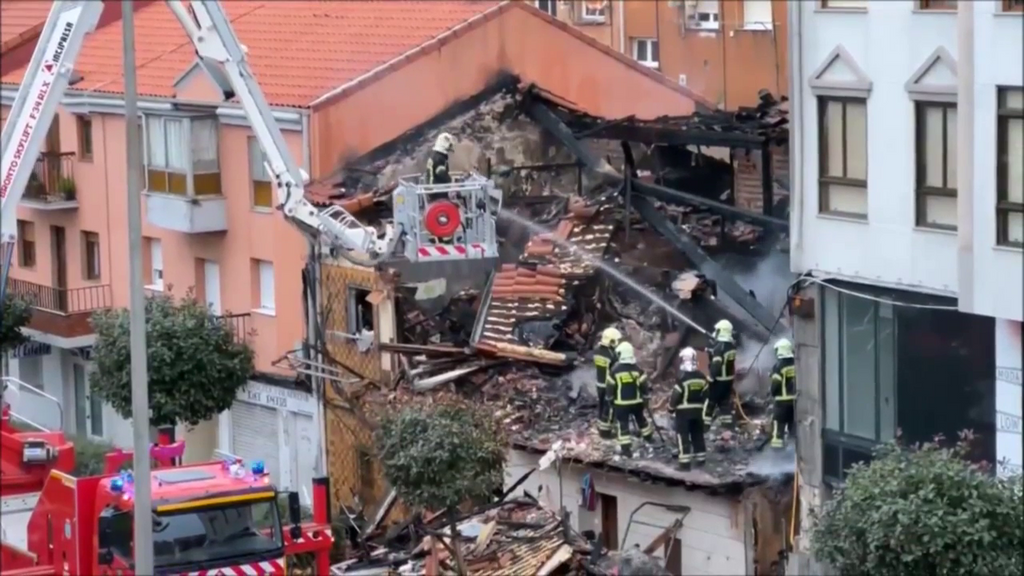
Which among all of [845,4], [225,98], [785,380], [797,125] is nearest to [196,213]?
[225,98]

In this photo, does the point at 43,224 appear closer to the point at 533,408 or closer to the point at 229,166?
the point at 229,166

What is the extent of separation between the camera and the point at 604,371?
2347 centimetres

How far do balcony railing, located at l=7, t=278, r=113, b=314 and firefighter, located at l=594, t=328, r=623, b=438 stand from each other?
14179 millimetres

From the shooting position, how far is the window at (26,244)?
36.9 metres

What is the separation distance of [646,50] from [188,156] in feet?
43.8

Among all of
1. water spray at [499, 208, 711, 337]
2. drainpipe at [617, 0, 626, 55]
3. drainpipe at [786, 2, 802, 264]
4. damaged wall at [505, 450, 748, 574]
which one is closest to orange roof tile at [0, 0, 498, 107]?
water spray at [499, 208, 711, 337]

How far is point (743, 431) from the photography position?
76.5 ft

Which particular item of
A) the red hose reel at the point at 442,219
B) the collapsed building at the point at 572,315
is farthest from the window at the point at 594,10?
the red hose reel at the point at 442,219

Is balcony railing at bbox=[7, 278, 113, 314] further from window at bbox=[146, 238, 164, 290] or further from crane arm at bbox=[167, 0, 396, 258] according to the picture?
crane arm at bbox=[167, 0, 396, 258]

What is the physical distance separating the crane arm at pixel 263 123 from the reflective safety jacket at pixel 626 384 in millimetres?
4171

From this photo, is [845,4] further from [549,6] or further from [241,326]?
[549,6]

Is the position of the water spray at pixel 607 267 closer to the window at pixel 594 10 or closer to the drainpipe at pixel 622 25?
the drainpipe at pixel 622 25

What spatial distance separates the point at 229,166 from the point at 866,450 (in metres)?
14.3

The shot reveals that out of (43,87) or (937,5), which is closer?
(937,5)
